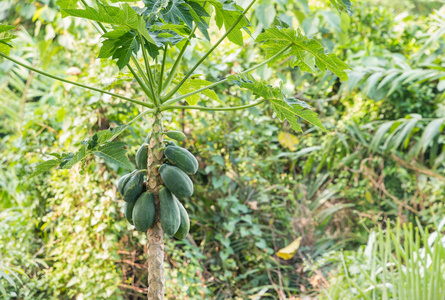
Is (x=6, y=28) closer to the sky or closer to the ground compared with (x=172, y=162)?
closer to the sky

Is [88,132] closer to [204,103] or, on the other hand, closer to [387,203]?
[204,103]

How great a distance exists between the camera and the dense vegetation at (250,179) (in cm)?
201

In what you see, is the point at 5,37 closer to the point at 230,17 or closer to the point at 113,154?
the point at 113,154

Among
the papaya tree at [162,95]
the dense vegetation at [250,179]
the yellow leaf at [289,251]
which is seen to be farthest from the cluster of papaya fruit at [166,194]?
the yellow leaf at [289,251]

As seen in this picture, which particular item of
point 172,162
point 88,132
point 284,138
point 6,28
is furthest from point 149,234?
point 284,138

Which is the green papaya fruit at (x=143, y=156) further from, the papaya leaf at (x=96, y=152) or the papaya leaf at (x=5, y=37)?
→ the papaya leaf at (x=5, y=37)

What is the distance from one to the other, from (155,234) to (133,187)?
0.35 feet

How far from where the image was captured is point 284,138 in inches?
118

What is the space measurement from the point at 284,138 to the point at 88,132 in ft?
5.03

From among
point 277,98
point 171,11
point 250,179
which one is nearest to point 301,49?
point 277,98

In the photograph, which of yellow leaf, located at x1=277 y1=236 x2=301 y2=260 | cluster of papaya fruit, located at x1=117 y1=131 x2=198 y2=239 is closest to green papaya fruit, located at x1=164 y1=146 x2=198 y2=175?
cluster of papaya fruit, located at x1=117 y1=131 x2=198 y2=239

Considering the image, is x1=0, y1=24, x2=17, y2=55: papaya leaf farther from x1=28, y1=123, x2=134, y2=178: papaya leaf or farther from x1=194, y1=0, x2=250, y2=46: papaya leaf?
x1=194, y1=0, x2=250, y2=46: papaya leaf

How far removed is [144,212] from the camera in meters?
0.74

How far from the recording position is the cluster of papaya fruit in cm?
75
